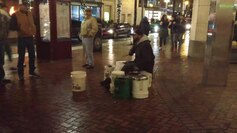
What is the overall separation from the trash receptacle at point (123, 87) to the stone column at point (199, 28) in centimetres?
607

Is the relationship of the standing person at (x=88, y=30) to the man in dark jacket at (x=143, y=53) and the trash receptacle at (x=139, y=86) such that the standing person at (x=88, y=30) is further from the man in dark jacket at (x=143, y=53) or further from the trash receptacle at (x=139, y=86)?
the trash receptacle at (x=139, y=86)

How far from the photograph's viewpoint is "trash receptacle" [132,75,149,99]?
5.82 meters

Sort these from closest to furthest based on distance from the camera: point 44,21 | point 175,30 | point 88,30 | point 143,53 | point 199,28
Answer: point 143,53 → point 88,30 → point 44,21 → point 199,28 → point 175,30

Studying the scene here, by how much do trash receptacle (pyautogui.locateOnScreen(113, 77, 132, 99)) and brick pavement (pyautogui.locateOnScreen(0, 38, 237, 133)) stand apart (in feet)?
0.50

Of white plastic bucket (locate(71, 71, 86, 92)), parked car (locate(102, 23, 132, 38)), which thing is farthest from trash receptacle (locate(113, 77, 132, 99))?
parked car (locate(102, 23, 132, 38))

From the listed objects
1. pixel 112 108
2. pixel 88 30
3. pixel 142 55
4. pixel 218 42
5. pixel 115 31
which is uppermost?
pixel 88 30

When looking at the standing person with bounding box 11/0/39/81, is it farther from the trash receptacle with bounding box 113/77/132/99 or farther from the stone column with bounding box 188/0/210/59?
the stone column with bounding box 188/0/210/59

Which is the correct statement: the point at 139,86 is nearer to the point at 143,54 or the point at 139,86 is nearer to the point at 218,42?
the point at 143,54

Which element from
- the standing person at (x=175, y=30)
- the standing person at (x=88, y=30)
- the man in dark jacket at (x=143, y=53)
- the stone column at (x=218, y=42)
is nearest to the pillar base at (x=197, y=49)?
the standing person at (x=175, y=30)

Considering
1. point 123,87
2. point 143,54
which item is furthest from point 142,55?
point 123,87

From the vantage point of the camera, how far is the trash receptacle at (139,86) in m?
5.82

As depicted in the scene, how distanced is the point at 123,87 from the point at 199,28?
6336 millimetres

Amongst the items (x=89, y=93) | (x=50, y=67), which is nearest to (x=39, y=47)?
(x=50, y=67)

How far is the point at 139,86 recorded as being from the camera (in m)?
5.84
